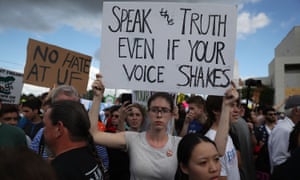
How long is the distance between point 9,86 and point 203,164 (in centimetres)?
452

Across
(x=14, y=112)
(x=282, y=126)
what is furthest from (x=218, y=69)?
(x=14, y=112)

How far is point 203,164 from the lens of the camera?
2.16 metres

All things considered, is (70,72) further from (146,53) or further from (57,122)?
(57,122)

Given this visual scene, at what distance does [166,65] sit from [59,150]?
1303 millimetres

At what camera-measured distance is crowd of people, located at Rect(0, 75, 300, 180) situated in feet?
6.13

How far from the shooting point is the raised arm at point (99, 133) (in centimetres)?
273

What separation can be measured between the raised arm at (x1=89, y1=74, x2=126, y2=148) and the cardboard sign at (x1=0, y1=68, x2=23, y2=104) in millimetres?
3326

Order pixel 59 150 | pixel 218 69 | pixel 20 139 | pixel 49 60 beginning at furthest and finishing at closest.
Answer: pixel 49 60 < pixel 20 139 < pixel 218 69 < pixel 59 150

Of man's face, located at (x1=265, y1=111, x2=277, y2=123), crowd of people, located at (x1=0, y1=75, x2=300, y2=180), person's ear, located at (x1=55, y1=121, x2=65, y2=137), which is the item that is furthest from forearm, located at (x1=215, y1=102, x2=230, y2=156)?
man's face, located at (x1=265, y1=111, x2=277, y2=123)

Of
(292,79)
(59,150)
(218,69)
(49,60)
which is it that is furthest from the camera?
(292,79)

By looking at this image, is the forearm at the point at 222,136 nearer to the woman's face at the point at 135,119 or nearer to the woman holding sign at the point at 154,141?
the woman holding sign at the point at 154,141

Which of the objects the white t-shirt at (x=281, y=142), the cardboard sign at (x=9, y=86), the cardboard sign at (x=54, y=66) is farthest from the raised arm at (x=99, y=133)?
the cardboard sign at (x=9, y=86)

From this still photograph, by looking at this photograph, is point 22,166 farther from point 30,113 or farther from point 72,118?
point 30,113

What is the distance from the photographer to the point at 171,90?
9.68ft
